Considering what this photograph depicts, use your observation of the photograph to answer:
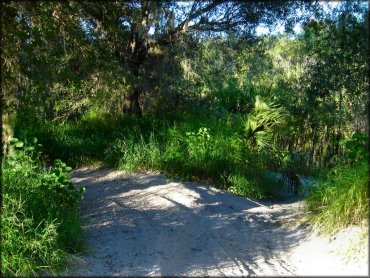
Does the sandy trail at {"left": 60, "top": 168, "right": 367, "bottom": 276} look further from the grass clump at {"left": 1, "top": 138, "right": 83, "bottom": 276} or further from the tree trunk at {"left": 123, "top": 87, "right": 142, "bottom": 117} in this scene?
the tree trunk at {"left": 123, "top": 87, "right": 142, "bottom": 117}

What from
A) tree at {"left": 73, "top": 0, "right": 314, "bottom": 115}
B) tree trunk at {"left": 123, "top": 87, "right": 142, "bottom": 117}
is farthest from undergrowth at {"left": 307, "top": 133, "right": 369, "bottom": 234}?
tree trunk at {"left": 123, "top": 87, "right": 142, "bottom": 117}

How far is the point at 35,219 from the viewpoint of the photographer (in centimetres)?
502

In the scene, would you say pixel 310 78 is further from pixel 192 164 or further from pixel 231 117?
pixel 192 164

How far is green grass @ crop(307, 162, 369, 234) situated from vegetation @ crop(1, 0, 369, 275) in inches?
0.7

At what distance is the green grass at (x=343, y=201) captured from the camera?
17.6 ft

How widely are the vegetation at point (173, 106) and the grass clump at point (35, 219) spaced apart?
0.02 m

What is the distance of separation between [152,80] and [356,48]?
4.52 meters

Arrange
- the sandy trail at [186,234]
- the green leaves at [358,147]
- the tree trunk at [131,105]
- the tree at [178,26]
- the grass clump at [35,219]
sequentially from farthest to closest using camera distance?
the tree trunk at [131,105], the tree at [178,26], the green leaves at [358,147], the sandy trail at [186,234], the grass clump at [35,219]

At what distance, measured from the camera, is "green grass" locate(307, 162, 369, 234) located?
5355 mm

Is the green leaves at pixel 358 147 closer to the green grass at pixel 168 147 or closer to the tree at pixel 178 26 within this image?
the green grass at pixel 168 147

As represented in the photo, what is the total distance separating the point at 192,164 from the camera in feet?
27.7

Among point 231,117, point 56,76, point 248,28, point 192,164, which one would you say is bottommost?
point 192,164

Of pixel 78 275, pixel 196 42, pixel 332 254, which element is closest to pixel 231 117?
pixel 196 42

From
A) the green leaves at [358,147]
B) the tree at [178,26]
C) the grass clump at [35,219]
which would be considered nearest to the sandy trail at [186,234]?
the grass clump at [35,219]
